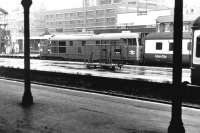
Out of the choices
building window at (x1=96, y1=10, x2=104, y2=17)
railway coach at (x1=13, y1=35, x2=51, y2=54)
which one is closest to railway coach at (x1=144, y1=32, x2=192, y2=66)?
railway coach at (x1=13, y1=35, x2=51, y2=54)

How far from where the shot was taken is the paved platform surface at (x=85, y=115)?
30.0 feet

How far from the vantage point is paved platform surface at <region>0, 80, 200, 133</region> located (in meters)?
9.15

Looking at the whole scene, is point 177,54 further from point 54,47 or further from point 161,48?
point 54,47

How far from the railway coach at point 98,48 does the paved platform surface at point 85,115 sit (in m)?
16.3

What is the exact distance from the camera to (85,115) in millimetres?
11000

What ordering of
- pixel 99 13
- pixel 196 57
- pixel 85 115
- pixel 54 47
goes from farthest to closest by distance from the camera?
pixel 99 13 < pixel 54 47 < pixel 196 57 < pixel 85 115

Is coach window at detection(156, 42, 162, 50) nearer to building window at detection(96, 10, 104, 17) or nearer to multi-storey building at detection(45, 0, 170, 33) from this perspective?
multi-storey building at detection(45, 0, 170, 33)

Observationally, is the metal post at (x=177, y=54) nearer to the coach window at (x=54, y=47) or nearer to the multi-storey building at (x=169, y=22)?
the coach window at (x=54, y=47)

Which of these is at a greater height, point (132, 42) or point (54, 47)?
point (132, 42)

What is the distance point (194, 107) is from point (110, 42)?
2508 centimetres

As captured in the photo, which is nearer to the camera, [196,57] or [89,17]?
[196,57]

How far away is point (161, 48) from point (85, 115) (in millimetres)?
24170

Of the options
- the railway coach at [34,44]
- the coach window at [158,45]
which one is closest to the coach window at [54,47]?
the railway coach at [34,44]

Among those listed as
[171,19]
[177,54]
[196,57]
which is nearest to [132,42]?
[196,57]
